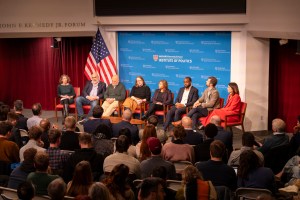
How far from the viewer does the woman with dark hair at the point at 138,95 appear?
1174cm

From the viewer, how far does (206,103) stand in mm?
10789

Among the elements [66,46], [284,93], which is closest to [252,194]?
[284,93]

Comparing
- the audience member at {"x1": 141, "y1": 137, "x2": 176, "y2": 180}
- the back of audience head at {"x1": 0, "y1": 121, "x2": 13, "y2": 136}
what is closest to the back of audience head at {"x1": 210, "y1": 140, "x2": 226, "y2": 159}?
the audience member at {"x1": 141, "y1": 137, "x2": 176, "y2": 180}

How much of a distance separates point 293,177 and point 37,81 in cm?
980

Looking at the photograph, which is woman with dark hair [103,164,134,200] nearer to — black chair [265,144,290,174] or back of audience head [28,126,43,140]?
back of audience head [28,126,43,140]

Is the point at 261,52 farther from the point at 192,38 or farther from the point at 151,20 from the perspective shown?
the point at 151,20

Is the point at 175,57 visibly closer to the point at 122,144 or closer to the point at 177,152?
the point at 177,152

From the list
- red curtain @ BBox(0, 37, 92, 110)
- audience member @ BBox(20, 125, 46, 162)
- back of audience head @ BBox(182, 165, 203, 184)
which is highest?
red curtain @ BBox(0, 37, 92, 110)

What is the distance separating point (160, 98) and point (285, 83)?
8.97ft

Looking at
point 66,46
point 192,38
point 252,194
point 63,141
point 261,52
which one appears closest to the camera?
point 252,194

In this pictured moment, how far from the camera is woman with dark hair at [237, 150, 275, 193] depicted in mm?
5711

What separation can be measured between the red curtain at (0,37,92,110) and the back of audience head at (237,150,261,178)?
8580mm

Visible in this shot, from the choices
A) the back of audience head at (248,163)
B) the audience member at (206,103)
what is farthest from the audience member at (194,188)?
the audience member at (206,103)

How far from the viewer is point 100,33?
41.3 ft
